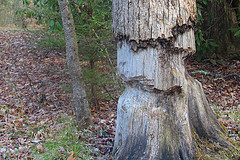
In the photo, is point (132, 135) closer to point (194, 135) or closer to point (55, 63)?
point (194, 135)

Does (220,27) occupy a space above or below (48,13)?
above

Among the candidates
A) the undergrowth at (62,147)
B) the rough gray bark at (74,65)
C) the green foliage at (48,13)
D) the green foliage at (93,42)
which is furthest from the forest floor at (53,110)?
the green foliage at (48,13)

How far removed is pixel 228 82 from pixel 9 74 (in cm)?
833

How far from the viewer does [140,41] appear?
2.38 metres

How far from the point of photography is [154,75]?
241 cm

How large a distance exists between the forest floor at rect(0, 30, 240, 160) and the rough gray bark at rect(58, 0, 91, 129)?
0.87 feet

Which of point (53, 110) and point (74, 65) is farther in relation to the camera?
point (53, 110)

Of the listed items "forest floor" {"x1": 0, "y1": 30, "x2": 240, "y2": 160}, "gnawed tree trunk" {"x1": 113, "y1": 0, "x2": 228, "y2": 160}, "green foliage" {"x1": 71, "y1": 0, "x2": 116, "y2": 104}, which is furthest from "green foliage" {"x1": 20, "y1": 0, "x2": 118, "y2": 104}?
"gnawed tree trunk" {"x1": 113, "y1": 0, "x2": 228, "y2": 160}

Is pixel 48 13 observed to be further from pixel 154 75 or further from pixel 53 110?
pixel 154 75

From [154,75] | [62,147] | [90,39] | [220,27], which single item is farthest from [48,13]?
[220,27]

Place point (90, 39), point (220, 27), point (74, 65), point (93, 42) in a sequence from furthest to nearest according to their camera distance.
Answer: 1. point (220, 27)
2. point (93, 42)
3. point (90, 39)
4. point (74, 65)

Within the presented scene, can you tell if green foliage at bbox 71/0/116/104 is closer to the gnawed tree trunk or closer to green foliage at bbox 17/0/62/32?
green foliage at bbox 17/0/62/32

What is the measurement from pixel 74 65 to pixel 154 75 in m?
1.94

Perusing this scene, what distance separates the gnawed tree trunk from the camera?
2.34 metres
